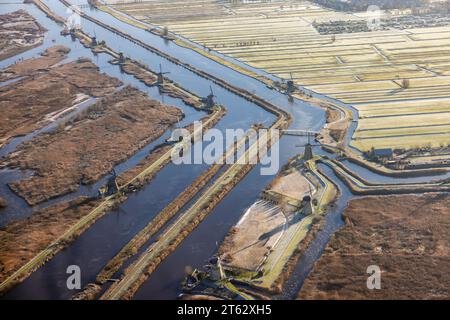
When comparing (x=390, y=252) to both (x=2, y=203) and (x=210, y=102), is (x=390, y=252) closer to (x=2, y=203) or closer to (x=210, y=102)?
(x=2, y=203)

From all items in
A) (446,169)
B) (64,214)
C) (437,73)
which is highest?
(437,73)

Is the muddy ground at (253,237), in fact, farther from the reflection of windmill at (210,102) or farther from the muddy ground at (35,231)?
the reflection of windmill at (210,102)

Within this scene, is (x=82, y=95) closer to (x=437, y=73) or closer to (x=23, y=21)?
(x=437, y=73)

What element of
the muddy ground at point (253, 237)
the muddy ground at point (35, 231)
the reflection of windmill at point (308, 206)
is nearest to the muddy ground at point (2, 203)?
the muddy ground at point (35, 231)

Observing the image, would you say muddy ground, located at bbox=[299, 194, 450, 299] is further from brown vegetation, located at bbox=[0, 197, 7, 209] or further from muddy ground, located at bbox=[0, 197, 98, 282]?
brown vegetation, located at bbox=[0, 197, 7, 209]

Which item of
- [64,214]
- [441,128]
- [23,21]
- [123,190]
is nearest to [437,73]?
[441,128]

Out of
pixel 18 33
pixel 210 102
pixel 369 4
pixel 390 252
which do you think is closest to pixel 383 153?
pixel 390 252
